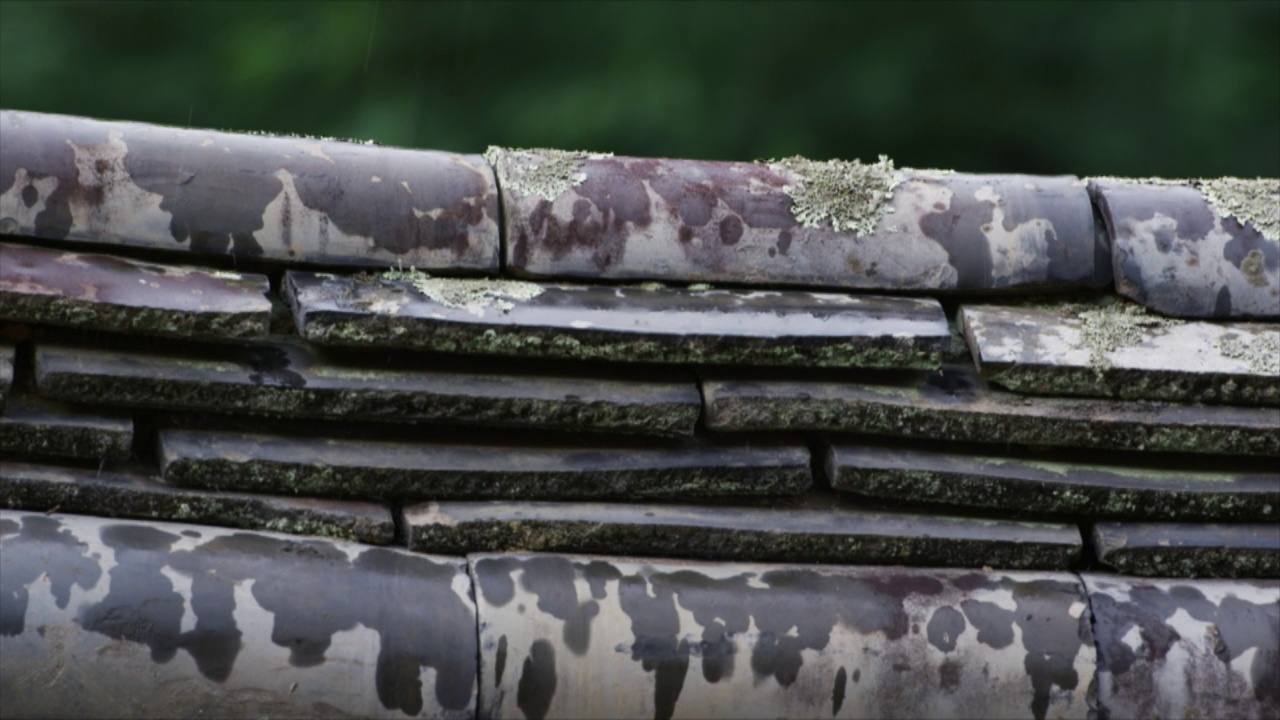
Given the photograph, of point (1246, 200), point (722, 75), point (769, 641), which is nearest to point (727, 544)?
point (769, 641)

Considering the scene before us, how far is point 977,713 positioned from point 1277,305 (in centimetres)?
72

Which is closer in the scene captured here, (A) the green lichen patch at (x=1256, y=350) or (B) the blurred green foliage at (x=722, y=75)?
(A) the green lichen patch at (x=1256, y=350)

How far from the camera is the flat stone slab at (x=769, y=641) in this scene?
6.34ft

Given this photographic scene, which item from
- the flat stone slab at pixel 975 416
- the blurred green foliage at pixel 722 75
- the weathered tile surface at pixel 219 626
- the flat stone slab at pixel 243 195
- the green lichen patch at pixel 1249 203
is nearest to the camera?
the weathered tile surface at pixel 219 626

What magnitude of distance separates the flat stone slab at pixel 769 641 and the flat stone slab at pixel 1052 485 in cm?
11

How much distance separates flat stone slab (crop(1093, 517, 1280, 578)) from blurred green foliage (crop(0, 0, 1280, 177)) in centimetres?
582

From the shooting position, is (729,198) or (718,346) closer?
(718,346)

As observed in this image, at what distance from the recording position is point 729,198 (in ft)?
7.12

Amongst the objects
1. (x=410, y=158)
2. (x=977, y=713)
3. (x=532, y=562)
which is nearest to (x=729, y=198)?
(x=410, y=158)

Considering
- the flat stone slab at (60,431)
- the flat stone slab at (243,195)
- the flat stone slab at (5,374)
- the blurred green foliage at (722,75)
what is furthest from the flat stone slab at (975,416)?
the blurred green foliage at (722,75)

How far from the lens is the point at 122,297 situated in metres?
1.85

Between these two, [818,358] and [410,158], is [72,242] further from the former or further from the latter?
[818,358]

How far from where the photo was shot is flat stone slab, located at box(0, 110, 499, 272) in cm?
191

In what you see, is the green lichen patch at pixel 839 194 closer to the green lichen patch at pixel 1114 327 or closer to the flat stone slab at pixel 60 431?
the green lichen patch at pixel 1114 327
